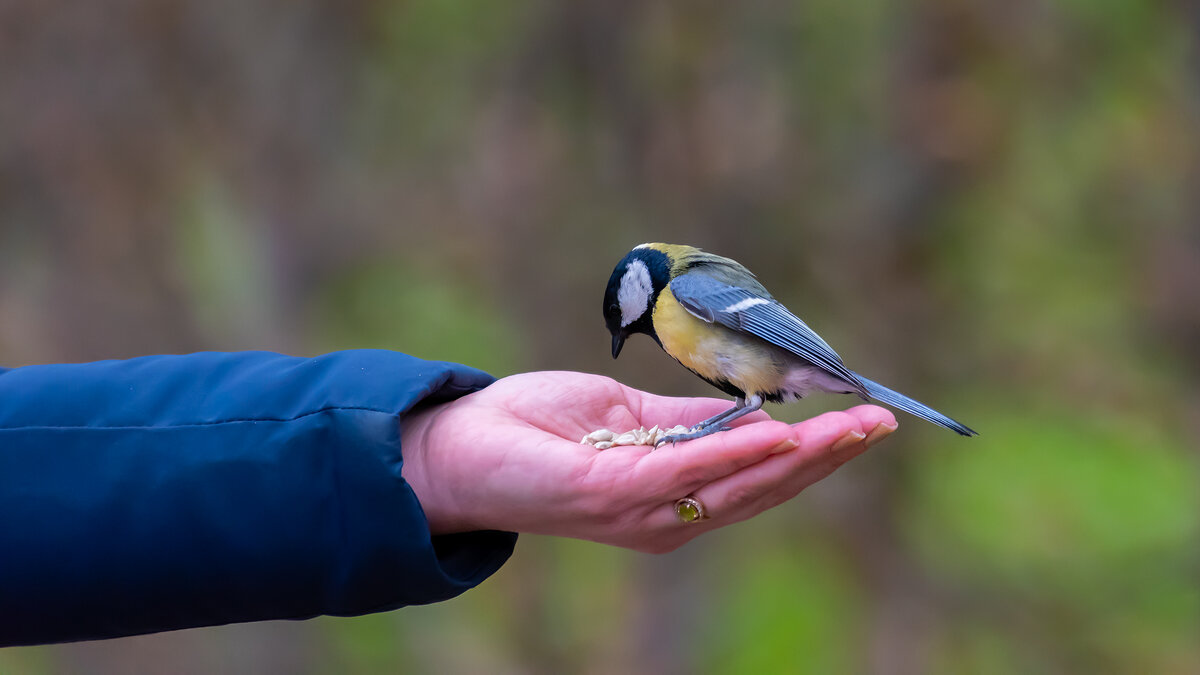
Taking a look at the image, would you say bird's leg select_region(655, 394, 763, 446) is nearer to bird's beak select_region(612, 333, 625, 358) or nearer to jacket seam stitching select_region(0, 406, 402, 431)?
bird's beak select_region(612, 333, 625, 358)

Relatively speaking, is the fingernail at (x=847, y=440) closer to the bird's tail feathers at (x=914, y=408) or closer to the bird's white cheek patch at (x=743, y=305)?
the bird's tail feathers at (x=914, y=408)

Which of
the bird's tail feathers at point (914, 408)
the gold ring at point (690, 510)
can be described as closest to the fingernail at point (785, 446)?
the gold ring at point (690, 510)

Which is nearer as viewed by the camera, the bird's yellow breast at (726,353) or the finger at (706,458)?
the finger at (706,458)

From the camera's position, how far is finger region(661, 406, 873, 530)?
1.01 m

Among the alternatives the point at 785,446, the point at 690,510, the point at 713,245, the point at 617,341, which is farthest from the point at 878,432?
the point at 713,245

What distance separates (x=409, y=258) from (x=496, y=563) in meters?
2.06

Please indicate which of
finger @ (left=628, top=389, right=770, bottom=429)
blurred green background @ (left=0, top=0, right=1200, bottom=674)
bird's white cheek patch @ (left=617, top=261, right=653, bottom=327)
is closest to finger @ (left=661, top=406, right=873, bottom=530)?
finger @ (left=628, top=389, right=770, bottom=429)

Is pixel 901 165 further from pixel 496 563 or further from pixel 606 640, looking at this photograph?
pixel 496 563

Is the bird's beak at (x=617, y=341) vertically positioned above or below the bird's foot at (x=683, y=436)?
above

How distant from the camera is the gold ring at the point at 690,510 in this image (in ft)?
3.48

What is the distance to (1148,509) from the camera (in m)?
2.54

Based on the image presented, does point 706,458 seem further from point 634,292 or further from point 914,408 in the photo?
→ point 634,292

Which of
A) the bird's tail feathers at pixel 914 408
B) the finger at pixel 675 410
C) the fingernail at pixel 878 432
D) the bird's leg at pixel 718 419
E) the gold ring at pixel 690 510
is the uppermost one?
the fingernail at pixel 878 432

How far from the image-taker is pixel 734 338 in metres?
1.42
